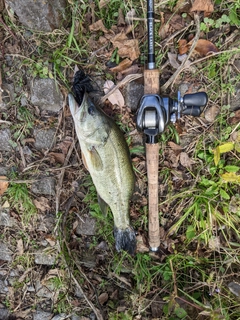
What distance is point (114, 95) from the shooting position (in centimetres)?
258

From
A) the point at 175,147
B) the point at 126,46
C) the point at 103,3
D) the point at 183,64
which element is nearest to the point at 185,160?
the point at 175,147

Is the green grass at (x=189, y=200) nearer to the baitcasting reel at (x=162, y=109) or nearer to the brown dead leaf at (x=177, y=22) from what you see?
the brown dead leaf at (x=177, y=22)

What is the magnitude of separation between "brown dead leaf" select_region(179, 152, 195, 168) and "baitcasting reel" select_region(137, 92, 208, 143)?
510 mm

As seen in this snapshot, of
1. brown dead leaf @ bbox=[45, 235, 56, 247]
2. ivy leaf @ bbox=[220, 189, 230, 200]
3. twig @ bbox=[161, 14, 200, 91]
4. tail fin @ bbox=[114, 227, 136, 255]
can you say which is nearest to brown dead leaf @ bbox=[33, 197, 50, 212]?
brown dead leaf @ bbox=[45, 235, 56, 247]

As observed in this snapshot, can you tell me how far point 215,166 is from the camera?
103 inches

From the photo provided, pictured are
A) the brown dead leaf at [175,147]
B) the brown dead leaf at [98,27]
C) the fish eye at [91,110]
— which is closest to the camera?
the fish eye at [91,110]

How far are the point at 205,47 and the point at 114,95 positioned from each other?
895 mm

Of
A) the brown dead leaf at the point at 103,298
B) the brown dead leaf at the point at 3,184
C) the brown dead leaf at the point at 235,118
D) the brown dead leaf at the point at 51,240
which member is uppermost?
the brown dead leaf at the point at 235,118

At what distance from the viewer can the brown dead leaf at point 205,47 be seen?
95.3 inches

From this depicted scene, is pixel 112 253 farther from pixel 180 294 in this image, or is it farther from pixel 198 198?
pixel 198 198

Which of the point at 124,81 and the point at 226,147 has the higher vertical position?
the point at 124,81

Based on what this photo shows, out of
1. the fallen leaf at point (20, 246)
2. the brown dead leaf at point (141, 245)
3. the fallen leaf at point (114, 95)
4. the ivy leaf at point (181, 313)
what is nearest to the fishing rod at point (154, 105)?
the fallen leaf at point (114, 95)

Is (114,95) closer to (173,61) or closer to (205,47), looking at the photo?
(173,61)

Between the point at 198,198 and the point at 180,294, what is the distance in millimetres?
929
